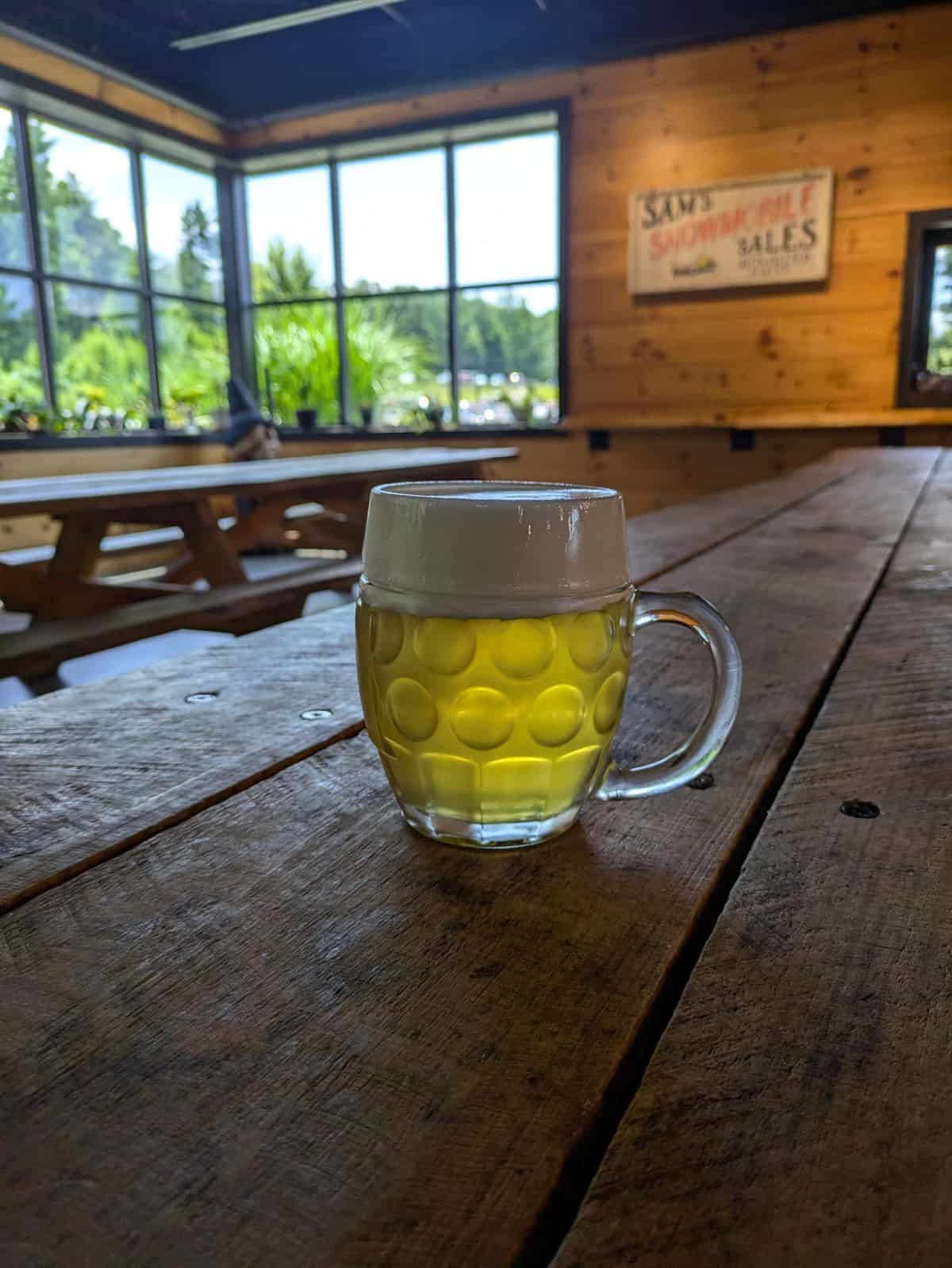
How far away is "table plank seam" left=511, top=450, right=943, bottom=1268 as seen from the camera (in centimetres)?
22

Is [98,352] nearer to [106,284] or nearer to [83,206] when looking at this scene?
[106,284]

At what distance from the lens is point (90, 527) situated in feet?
8.77

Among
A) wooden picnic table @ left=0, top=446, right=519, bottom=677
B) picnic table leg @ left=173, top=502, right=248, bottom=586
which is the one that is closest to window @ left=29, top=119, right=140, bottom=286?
wooden picnic table @ left=0, top=446, right=519, bottom=677

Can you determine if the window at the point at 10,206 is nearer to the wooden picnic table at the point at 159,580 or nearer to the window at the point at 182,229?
the window at the point at 182,229

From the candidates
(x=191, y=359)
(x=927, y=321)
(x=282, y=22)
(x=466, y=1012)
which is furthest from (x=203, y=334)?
(x=466, y=1012)

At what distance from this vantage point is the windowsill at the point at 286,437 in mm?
4844

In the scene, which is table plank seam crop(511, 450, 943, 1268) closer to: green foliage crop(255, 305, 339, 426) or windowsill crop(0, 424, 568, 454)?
windowsill crop(0, 424, 568, 454)

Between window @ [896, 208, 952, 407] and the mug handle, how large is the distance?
4699mm

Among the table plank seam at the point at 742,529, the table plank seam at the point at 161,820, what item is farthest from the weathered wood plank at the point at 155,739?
the table plank seam at the point at 742,529

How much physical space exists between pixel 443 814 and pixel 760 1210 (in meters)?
0.20

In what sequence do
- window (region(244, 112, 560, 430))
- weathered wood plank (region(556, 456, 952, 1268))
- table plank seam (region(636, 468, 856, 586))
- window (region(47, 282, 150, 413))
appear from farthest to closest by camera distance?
window (region(244, 112, 560, 430))
window (region(47, 282, 150, 413))
table plank seam (region(636, 468, 856, 586))
weathered wood plank (region(556, 456, 952, 1268))

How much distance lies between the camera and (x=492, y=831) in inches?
15.4

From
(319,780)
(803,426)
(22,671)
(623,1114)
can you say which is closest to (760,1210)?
(623,1114)

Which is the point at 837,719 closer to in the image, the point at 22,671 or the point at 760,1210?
the point at 760,1210
